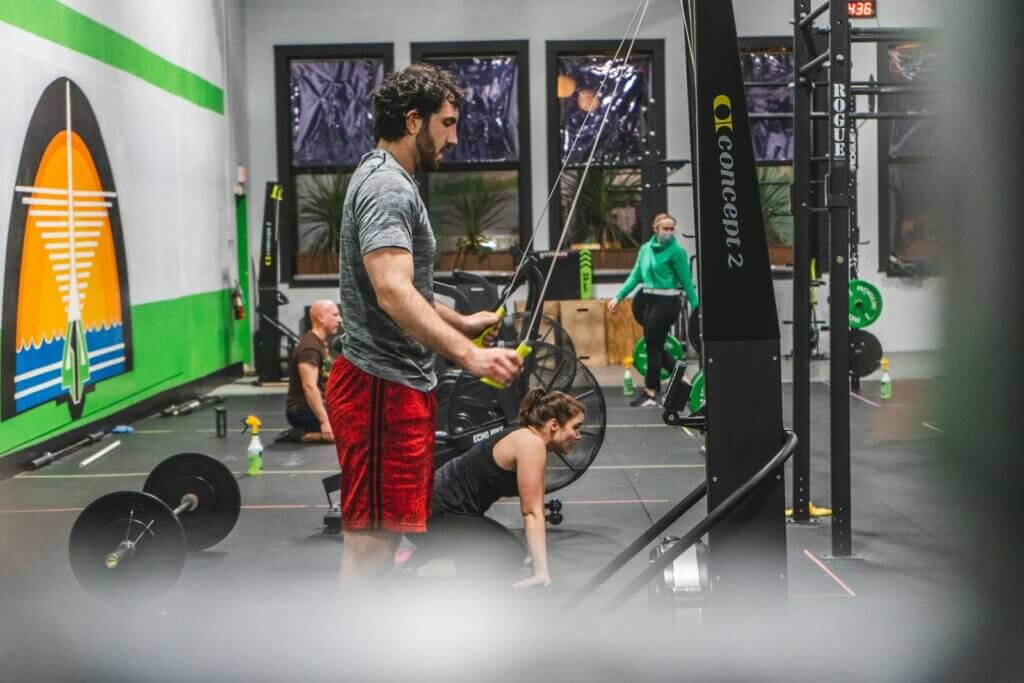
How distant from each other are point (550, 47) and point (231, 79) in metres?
3.12

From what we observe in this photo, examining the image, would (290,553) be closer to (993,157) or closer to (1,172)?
(1,172)

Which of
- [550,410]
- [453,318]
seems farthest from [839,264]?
[453,318]

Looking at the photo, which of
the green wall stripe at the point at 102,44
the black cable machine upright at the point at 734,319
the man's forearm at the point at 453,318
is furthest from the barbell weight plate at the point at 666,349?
the black cable machine upright at the point at 734,319

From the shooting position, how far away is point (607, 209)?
11203 mm

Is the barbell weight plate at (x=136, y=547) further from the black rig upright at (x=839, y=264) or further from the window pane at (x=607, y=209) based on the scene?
the window pane at (x=607, y=209)

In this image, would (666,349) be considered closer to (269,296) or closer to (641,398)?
(641,398)

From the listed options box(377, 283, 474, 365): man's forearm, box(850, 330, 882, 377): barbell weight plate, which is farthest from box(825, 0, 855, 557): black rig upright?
box(850, 330, 882, 377): barbell weight plate

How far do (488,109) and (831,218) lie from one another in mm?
7774

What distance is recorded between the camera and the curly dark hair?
2436 mm

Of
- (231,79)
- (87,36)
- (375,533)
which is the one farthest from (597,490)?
(231,79)

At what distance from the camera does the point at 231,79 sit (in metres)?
10.5

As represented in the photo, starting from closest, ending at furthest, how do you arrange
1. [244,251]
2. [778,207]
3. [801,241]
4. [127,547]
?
[127,547] → [801,241] → [244,251] → [778,207]

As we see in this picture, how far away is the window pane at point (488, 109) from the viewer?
443 inches

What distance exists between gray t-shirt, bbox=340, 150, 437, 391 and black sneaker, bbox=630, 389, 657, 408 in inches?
220
